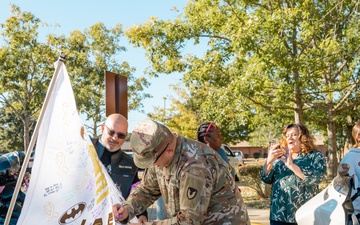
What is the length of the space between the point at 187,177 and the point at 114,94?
3.82 metres

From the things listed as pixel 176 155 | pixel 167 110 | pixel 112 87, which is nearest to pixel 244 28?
pixel 112 87

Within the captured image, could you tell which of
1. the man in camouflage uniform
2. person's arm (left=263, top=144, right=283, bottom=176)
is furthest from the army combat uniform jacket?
person's arm (left=263, top=144, right=283, bottom=176)

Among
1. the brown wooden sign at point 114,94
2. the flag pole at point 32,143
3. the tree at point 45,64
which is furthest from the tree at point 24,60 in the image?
the flag pole at point 32,143

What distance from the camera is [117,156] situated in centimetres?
397

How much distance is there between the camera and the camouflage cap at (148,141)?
243cm

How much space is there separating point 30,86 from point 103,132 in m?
21.6

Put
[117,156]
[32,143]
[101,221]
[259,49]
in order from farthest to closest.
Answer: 1. [259,49]
2. [117,156]
3. [101,221]
4. [32,143]

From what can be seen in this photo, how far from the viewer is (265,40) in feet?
41.0

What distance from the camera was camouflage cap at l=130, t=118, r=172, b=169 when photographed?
2.43m

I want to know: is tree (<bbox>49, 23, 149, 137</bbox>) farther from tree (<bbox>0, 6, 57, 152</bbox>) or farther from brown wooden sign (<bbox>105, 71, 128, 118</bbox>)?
brown wooden sign (<bbox>105, 71, 128, 118</bbox>)

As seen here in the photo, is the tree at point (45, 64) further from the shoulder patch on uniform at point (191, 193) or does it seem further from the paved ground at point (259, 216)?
the shoulder patch on uniform at point (191, 193)

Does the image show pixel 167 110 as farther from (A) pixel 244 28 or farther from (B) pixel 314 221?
(B) pixel 314 221

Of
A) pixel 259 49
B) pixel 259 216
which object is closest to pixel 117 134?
pixel 259 216

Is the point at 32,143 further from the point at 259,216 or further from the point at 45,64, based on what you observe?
the point at 45,64
